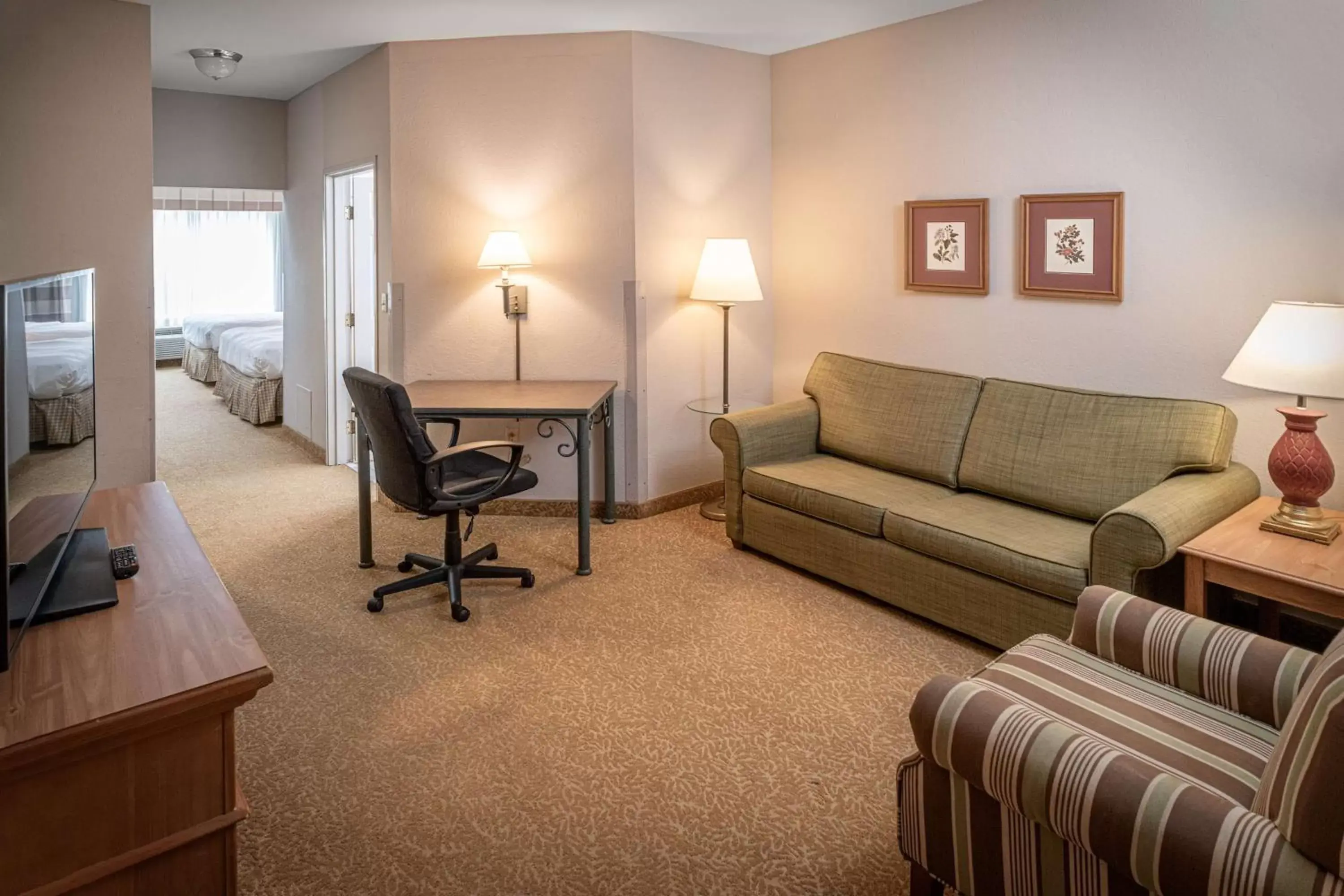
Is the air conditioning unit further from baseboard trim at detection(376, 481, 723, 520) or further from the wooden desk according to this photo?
the wooden desk

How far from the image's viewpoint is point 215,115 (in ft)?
19.2

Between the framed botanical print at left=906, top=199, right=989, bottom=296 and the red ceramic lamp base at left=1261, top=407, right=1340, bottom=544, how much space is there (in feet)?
4.95

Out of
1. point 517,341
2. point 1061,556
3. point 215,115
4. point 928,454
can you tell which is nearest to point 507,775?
point 1061,556

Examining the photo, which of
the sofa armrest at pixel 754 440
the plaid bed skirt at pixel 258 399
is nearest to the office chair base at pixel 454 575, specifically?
the sofa armrest at pixel 754 440

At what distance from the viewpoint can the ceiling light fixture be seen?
4715 millimetres

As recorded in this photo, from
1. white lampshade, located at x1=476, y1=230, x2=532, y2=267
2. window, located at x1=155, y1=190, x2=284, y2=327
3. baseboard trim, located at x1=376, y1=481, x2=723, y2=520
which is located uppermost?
window, located at x1=155, y1=190, x2=284, y2=327

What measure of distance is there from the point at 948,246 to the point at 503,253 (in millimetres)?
2047

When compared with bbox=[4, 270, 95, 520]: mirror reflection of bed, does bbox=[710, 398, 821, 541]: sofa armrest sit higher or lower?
lower

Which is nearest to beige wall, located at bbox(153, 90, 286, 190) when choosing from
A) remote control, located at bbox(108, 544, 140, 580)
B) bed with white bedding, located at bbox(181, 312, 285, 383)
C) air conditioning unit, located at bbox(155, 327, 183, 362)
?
bed with white bedding, located at bbox(181, 312, 285, 383)

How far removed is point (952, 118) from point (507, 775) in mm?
3277

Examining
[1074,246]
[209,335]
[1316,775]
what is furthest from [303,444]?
[1316,775]

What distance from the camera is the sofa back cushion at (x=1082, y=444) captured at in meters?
3.11

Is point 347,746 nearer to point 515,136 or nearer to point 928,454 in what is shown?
point 928,454

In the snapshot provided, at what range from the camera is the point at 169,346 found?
10367mm
